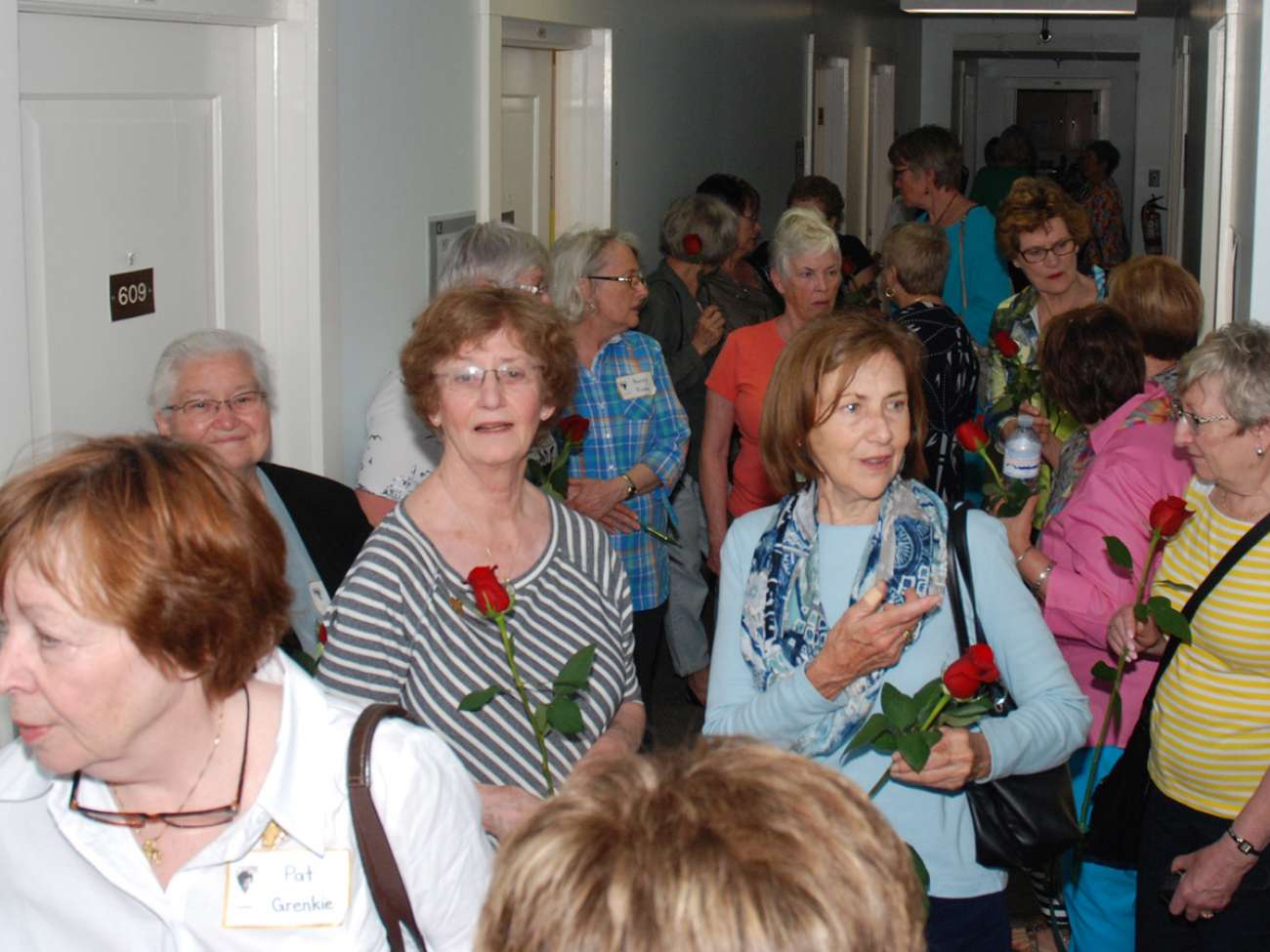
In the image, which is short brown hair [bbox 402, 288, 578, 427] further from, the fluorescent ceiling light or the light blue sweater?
the fluorescent ceiling light

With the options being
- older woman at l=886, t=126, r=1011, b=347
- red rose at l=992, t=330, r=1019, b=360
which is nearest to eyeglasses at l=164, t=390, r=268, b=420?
red rose at l=992, t=330, r=1019, b=360

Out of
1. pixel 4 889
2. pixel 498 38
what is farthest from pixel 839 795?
pixel 498 38

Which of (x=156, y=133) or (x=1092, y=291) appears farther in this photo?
(x=1092, y=291)

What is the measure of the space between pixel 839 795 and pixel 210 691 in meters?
0.84

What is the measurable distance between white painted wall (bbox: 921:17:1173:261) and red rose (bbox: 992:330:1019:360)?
42.3ft

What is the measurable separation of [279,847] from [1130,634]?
194cm

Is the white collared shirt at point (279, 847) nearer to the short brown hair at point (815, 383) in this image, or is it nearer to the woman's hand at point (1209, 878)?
the short brown hair at point (815, 383)

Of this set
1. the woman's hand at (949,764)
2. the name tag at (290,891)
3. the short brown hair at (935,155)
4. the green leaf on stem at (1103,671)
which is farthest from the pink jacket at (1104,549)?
the short brown hair at (935,155)

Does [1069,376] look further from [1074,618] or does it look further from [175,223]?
[175,223]

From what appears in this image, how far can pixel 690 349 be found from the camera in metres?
5.93

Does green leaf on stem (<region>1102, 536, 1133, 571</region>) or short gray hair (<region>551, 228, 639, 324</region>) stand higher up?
short gray hair (<region>551, 228, 639, 324</region>)

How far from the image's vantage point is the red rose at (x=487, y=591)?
236 centimetres

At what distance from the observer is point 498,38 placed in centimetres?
535

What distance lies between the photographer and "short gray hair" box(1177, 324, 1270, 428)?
298 centimetres
